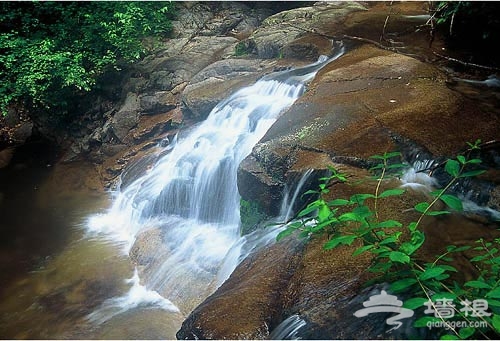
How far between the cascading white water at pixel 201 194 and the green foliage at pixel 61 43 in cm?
326

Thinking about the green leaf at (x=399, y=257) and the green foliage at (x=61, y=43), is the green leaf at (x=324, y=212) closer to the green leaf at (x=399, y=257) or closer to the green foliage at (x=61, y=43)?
the green leaf at (x=399, y=257)

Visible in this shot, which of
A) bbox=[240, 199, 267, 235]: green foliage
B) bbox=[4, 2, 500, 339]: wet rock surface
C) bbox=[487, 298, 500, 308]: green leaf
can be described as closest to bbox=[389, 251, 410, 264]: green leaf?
bbox=[487, 298, 500, 308]: green leaf

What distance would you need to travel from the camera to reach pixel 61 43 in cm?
991

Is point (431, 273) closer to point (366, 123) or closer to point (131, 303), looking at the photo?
point (366, 123)

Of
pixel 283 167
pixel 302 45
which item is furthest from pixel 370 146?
pixel 302 45

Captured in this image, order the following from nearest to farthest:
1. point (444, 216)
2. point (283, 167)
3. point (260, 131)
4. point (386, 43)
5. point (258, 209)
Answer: point (444, 216)
point (283, 167)
point (258, 209)
point (260, 131)
point (386, 43)

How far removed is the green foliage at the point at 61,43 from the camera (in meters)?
9.22

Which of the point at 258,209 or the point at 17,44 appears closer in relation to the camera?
the point at 258,209

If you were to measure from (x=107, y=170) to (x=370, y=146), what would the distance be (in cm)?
690

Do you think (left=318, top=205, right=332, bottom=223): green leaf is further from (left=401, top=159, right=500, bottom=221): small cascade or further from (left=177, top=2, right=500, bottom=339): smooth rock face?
(left=401, top=159, right=500, bottom=221): small cascade

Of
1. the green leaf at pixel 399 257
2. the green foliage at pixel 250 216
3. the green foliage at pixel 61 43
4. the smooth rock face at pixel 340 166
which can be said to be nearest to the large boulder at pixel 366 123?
the smooth rock face at pixel 340 166

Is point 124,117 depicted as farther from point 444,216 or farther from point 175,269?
point 444,216

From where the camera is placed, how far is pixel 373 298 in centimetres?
264

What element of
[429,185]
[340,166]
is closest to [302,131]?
[340,166]
